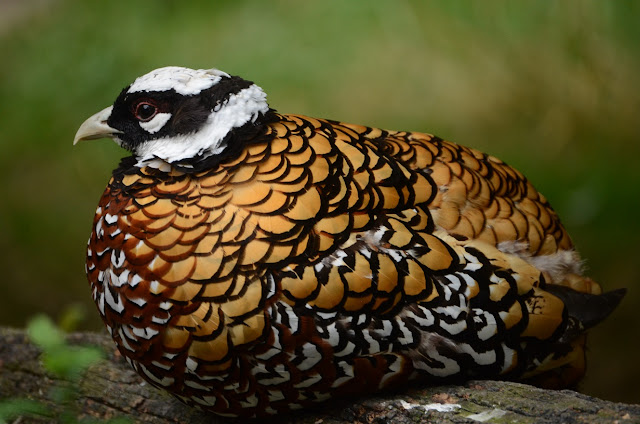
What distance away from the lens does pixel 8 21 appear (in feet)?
19.8

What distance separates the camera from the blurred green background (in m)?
4.57

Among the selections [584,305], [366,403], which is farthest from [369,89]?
[366,403]

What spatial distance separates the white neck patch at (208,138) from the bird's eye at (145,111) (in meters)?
0.09

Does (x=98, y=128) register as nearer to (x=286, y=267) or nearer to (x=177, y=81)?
(x=177, y=81)

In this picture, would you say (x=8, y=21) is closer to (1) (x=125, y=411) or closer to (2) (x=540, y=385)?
(1) (x=125, y=411)

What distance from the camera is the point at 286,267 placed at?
7.70ft

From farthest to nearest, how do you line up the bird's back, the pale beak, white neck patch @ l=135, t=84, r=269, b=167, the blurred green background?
1. the blurred green background
2. the pale beak
3. white neck patch @ l=135, t=84, r=269, b=167
4. the bird's back

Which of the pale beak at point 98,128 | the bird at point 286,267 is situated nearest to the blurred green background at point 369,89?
the bird at point 286,267

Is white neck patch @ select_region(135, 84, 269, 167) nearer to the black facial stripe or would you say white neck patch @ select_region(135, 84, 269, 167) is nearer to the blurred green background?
the black facial stripe

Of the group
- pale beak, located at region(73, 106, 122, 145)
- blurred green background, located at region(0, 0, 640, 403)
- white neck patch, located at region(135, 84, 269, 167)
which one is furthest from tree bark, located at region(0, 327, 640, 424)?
blurred green background, located at region(0, 0, 640, 403)

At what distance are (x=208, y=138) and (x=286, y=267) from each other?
21.6 inches

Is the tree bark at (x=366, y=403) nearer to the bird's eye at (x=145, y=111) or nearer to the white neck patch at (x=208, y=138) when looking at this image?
the white neck patch at (x=208, y=138)

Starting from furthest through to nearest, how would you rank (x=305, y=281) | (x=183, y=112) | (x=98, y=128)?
1. (x=98, y=128)
2. (x=183, y=112)
3. (x=305, y=281)

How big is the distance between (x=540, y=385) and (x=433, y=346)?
688 mm
